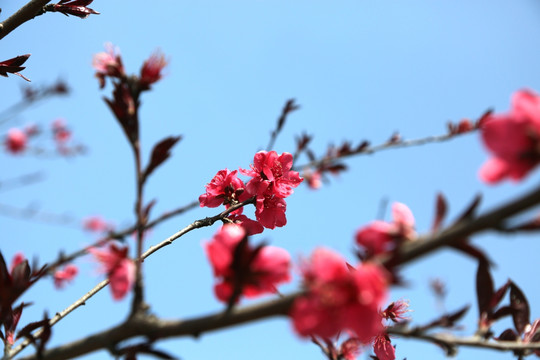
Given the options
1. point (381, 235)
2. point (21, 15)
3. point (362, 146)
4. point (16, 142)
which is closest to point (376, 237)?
point (381, 235)

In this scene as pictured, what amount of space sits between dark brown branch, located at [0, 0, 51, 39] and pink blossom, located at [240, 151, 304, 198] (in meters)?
1.12

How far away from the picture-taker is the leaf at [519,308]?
1.22m

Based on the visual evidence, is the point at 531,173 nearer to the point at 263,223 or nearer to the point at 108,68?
Result: the point at 108,68

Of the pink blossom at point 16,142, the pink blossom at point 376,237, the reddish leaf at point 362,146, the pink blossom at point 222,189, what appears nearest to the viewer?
the pink blossom at point 376,237

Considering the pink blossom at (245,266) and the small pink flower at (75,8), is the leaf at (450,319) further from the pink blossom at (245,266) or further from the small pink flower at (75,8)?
the small pink flower at (75,8)

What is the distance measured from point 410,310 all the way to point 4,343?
1.46 metres

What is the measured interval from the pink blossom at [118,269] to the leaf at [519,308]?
3.68 ft

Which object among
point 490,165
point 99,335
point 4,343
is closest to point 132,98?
point 99,335

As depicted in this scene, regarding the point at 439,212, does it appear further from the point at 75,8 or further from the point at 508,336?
the point at 75,8

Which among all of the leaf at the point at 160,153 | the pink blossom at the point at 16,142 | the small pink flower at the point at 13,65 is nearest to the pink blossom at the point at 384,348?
the leaf at the point at 160,153

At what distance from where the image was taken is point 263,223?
176 centimetres

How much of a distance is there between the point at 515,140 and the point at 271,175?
3.78 feet

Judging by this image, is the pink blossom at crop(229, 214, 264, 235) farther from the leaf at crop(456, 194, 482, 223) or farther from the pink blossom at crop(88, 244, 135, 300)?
the leaf at crop(456, 194, 482, 223)

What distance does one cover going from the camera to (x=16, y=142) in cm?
805
